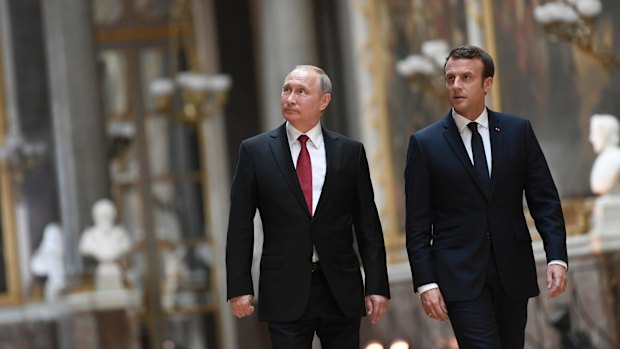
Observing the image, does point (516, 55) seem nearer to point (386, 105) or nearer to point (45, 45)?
point (386, 105)

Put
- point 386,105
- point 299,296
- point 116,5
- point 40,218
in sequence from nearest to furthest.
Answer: point 299,296, point 386,105, point 40,218, point 116,5

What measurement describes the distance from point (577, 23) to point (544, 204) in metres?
5.14

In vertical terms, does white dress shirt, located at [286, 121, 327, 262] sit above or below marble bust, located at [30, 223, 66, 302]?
above

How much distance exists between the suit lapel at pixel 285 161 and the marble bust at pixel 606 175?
471 centimetres

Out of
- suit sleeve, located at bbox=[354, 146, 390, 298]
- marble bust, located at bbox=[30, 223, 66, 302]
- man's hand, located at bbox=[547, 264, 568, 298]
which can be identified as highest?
suit sleeve, located at bbox=[354, 146, 390, 298]

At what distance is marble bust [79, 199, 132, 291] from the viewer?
1540 centimetres

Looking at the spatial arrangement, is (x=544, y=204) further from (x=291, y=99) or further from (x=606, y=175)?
(x=606, y=175)

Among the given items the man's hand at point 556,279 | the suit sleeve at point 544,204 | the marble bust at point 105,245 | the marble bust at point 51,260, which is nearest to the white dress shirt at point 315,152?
the suit sleeve at point 544,204

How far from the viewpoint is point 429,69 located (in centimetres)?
1409

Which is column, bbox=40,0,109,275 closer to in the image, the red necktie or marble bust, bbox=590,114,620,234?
marble bust, bbox=590,114,620,234

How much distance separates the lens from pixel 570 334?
34.3 ft

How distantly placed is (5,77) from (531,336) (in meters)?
9.10

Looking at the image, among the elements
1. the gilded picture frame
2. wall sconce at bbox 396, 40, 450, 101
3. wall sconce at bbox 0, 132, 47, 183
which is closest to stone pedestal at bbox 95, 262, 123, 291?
the gilded picture frame

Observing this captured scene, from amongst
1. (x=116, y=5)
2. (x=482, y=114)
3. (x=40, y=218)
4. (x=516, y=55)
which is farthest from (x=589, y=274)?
(x=116, y=5)
